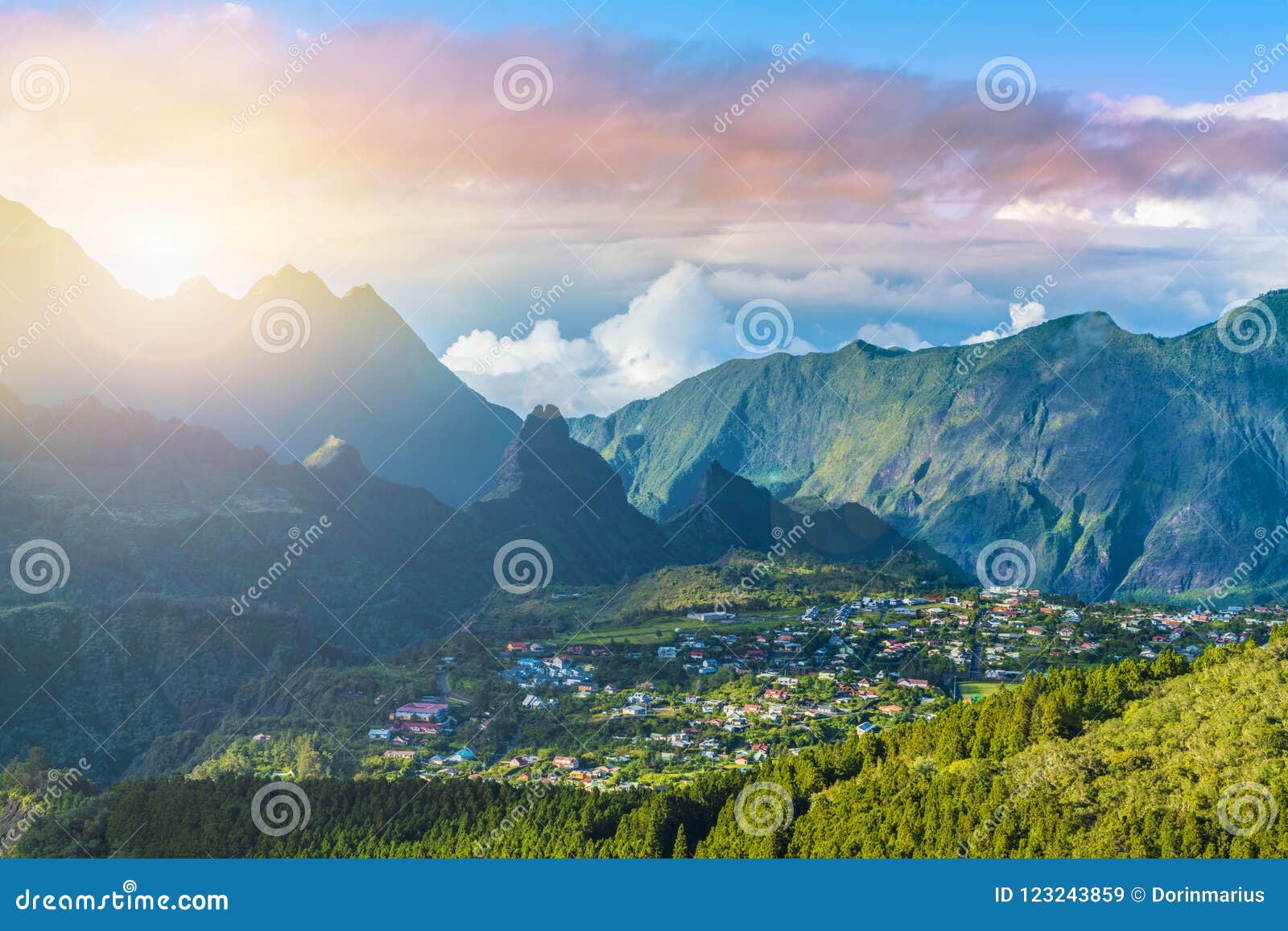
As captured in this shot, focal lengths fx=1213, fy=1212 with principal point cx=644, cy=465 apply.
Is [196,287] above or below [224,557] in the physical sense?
above

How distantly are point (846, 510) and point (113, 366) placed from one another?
321 ft

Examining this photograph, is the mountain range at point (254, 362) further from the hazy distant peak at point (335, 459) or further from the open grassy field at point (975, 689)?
the open grassy field at point (975, 689)

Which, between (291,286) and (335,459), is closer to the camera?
(335,459)

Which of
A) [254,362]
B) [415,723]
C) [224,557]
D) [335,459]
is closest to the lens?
[415,723]

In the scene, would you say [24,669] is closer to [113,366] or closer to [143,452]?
[143,452]

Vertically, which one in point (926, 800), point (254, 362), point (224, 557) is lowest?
point (926, 800)

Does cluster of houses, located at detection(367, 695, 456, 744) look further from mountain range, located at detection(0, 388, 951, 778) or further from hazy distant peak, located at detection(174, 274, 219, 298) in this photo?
hazy distant peak, located at detection(174, 274, 219, 298)

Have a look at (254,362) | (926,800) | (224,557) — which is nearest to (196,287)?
(254,362)

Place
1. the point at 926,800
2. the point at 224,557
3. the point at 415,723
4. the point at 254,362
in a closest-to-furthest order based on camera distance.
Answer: the point at 926,800, the point at 415,723, the point at 224,557, the point at 254,362

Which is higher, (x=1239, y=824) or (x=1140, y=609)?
(x=1140, y=609)

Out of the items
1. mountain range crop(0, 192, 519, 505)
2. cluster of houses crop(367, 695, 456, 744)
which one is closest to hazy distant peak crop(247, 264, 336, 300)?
mountain range crop(0, 192, 519, 505)

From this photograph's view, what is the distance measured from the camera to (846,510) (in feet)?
566

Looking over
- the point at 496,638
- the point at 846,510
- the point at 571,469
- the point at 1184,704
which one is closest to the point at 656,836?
the point at 1184,704

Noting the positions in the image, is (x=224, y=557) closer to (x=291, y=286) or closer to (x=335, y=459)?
(x=335, y=459)
